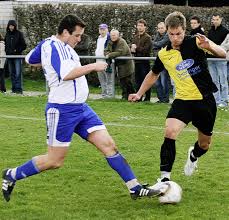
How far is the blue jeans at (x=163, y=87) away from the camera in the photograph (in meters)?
16.0

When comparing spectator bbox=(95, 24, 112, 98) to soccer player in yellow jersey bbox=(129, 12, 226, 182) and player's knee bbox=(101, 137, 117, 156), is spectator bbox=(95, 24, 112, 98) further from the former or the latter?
player's knee bbox=(101, 137, 117, 156)

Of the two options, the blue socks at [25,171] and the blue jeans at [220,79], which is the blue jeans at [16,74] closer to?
the blue jeans at [220,79]

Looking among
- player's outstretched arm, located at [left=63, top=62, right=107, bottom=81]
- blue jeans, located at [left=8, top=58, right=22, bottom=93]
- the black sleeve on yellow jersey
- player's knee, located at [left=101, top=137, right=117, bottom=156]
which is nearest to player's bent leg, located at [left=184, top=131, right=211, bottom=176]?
the black sleeve on yellow jersey

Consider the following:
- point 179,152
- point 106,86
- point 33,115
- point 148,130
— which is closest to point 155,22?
point 106,86

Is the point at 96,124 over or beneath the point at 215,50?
beneath

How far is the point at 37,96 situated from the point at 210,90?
1005 cm

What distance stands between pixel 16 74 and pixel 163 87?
4479mm

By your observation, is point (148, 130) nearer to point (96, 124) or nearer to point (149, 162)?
A: point (149, 162)

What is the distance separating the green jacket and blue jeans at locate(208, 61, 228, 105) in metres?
2.07

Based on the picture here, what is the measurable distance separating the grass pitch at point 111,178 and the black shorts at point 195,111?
84 cm

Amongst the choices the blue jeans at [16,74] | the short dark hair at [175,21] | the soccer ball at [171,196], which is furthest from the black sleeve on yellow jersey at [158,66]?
the blue jeans at [16,74]

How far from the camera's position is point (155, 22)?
20938mm

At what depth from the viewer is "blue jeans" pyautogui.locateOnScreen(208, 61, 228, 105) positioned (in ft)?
50.2

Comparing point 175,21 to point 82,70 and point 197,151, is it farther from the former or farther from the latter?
point 197,151
